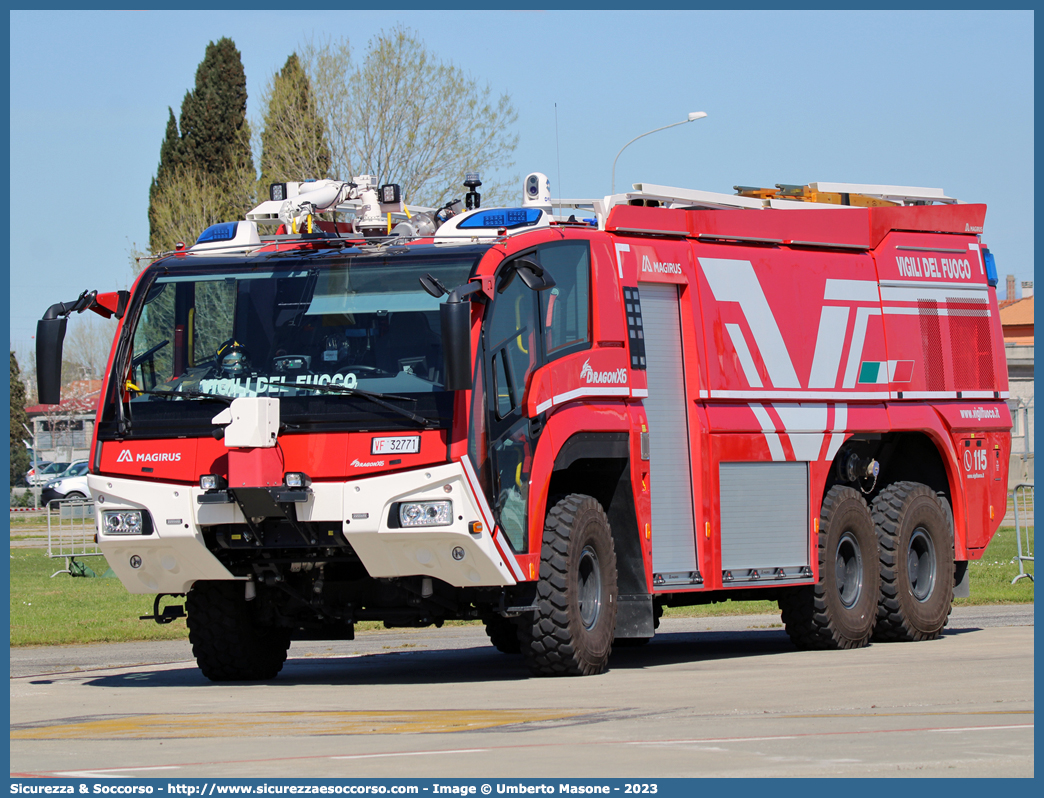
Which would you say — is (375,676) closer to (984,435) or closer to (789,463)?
(789,463)

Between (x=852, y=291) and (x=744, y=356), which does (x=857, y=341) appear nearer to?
(x=852, y=291)

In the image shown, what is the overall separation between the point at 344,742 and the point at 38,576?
20.3 m

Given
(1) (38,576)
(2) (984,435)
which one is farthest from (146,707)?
(1) (38,576)

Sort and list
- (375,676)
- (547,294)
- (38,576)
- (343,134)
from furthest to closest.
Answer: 1. (343,134)
2. (38,576)
3. (375,676)
4. (547,294)

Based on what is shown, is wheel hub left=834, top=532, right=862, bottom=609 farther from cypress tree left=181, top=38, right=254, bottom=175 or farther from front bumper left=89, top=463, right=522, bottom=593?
cypress tree left=181, top=38, right=254, bottom=175

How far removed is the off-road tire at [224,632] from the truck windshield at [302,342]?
1.76 metres

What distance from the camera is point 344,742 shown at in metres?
8.73

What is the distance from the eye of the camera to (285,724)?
978 cm

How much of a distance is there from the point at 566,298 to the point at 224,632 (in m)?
3.77

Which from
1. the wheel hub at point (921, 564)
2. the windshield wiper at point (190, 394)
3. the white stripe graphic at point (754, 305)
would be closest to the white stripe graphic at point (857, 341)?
the white stripe graphic at point (754, 305)

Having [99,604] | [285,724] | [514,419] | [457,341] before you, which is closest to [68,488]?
[99,604]

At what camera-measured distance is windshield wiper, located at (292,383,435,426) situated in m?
11.3

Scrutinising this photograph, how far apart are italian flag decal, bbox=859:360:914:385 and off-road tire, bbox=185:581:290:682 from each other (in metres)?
6.27

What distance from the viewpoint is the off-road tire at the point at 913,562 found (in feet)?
52.6
